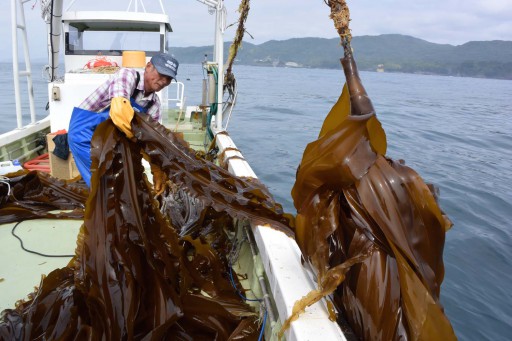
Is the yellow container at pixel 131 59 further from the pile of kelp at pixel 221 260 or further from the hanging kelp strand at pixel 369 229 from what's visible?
the hanging kelp strand at pixel 369 229

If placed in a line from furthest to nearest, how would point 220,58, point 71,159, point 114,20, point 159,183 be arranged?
point 114,20
point 220,58
point 71,159
point 159,183

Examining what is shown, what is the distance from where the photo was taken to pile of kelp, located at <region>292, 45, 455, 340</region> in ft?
4.49

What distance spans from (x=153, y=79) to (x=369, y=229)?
2324mm

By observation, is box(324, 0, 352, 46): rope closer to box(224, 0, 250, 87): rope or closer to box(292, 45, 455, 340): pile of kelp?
box(292, 45, 455, 340): pile of kelp

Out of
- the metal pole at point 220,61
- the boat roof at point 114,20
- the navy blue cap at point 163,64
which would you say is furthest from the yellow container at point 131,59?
the navy blue cap at point 163,64

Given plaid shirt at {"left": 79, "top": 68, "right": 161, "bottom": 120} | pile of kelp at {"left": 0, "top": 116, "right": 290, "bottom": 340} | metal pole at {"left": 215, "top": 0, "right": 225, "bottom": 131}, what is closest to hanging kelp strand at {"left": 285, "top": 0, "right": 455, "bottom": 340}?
pile of kelp at {"left": 0, "top": 116, "right": 290, "bottom": 340}

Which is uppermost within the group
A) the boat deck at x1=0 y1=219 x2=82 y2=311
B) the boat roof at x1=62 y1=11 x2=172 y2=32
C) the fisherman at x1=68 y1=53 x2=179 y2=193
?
the boat roof at x1=62 y1=11 x2=172 y2=32

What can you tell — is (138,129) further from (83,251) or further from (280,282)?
(280,282)

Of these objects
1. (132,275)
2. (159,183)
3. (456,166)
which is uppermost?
(159,183)

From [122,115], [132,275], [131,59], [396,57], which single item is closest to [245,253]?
[132,275]

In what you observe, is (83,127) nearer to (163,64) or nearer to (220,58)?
(163,64)

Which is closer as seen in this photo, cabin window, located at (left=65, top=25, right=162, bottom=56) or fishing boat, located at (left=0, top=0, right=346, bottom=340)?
fishing boat, located at (left=0, top=0, right=346, bottom=340)

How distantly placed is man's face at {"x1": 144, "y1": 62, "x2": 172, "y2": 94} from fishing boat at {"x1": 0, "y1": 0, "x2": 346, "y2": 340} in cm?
100

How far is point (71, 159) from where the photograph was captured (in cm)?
430
